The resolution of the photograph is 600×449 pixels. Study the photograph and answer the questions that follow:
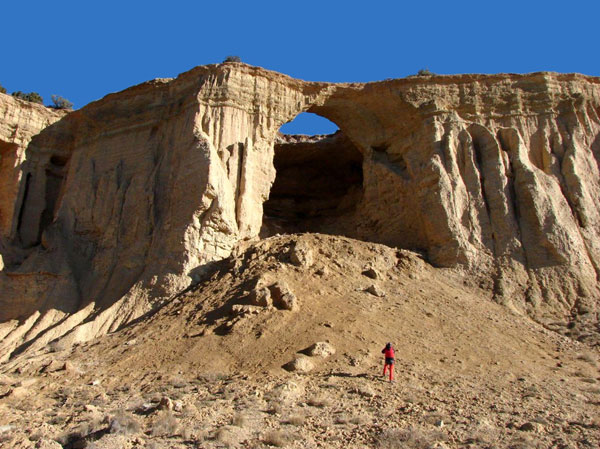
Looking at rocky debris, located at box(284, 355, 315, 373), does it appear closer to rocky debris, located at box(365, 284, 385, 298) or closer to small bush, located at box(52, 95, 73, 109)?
rocky debris, located at box(365, 284, 385, 298)

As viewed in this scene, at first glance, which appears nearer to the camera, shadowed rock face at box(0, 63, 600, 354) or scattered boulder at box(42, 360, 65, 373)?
scattered boulder at box(42, 360, 65, 373)

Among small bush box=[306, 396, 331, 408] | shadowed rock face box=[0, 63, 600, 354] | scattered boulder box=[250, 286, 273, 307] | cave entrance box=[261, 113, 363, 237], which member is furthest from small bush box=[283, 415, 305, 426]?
cave entrance box=[261, 113, 363, 237]

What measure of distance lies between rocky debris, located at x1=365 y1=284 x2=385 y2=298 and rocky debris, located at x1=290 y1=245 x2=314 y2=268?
1.74 meters

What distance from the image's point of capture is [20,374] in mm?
13062

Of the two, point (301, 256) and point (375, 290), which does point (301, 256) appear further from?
point (375, 290)

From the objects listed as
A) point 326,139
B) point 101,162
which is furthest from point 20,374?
point 326,139

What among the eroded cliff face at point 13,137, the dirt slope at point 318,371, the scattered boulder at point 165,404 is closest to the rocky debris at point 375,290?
the dirt slope at point 318,371

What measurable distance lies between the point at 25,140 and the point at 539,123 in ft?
59.0

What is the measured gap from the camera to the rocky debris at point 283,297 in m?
14.1

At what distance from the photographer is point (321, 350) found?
487 inches

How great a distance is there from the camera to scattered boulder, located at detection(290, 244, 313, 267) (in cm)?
1598

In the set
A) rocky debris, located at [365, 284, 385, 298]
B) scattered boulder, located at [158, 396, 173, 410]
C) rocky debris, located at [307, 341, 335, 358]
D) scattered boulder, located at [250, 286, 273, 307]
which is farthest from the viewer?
rocky debris, located at [365, 284, 385, 298]

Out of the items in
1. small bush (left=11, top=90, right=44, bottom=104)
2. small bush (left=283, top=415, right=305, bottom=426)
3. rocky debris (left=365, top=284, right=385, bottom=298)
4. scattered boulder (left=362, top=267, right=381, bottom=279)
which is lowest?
small bush (left=283, top=415, right=305, bottom=426)

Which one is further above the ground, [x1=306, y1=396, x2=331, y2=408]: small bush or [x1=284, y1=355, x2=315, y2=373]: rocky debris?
→ [x1=284, y1=355, x2=315, y2=373]: rocky debris
